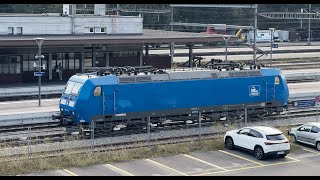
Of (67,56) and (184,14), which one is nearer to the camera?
(67,56)

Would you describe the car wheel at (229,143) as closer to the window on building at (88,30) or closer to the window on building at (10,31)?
the window on building at (10,31)

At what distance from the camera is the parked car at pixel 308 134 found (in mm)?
21875

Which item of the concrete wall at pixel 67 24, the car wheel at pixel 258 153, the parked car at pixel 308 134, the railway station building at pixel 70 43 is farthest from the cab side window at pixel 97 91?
the concrete wall at pixel 67 24

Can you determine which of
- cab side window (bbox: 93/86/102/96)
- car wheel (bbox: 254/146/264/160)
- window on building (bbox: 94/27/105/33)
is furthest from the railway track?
window on building (bbox: 94/27/105/33)

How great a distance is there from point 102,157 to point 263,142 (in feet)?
17.8

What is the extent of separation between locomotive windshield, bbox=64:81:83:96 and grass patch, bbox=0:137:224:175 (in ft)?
14.0

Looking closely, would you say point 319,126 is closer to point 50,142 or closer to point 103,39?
point 50,142

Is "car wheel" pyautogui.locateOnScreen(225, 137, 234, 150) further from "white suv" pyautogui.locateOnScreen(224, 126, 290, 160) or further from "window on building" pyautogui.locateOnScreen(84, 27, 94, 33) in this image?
"window on building" pyautogui.locateOnScreen(84, 27, 94, 33)

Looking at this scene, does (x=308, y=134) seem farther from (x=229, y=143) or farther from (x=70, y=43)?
(x=70, y=43)

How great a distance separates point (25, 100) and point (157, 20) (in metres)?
48.6

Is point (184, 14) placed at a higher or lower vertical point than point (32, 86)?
higher

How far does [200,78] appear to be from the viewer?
86.8 ft

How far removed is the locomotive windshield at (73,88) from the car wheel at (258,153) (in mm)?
7497
